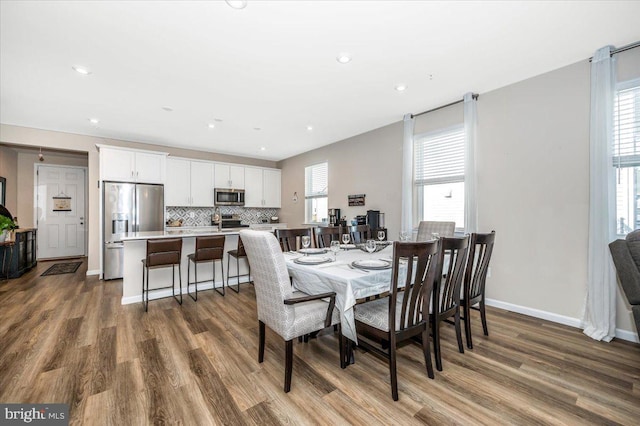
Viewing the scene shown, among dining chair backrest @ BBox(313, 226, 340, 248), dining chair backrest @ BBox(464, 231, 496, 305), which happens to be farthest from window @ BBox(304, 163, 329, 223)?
dining chair backrest @ BBox(464, 231, 496, 305)

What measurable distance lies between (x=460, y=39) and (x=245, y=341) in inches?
133

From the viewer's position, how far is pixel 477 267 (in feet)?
8.12

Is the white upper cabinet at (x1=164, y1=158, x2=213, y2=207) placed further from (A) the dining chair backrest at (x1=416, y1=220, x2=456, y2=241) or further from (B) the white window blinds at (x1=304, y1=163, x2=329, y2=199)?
(A) the dining chair backrest at (x1=416, y1=220, x2=456, y2=241)

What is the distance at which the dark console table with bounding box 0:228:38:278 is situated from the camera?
4.79 m

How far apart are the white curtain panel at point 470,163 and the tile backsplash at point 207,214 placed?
5.24m

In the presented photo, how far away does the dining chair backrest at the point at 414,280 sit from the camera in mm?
1673

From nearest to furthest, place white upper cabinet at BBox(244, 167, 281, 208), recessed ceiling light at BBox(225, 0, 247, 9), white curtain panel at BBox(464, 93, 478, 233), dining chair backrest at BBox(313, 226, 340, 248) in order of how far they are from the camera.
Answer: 1. recessed ceiling light at BBox(225, 0, 247, 9)
2. dining chair backrest at BBox(313, 226, 340, 248)
3. white curtain panel at BBox(464, 93, 478, 233)
4. white upper cabinet at BBox(244, 167, 281, 208)

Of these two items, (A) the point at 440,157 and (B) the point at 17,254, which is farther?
(B) the point at 17,254

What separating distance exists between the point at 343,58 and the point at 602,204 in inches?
112

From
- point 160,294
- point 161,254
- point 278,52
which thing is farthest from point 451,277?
point 160,294

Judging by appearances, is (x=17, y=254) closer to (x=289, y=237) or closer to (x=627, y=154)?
(x=289, y=237)

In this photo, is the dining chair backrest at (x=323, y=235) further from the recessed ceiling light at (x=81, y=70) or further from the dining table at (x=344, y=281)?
the recessed ceiling light at (x=81, y=70)

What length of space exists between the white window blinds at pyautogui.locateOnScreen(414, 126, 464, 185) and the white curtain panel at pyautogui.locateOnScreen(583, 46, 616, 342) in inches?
52.2

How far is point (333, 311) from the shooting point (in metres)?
2.01
